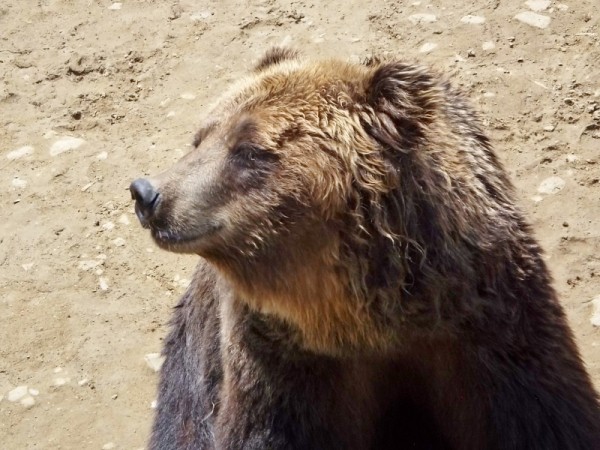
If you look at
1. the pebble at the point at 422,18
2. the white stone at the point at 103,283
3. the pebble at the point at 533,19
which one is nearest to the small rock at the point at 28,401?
the white stone at the point at 103,283

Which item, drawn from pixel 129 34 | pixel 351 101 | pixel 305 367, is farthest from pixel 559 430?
pixel 129 34

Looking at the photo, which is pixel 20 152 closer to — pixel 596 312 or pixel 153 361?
pixel 153 361

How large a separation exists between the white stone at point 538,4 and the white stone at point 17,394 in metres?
3.88

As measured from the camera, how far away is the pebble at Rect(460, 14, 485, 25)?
6.40m

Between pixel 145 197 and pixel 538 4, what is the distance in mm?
3892

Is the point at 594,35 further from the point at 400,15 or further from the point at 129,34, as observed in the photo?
the point at 129,34

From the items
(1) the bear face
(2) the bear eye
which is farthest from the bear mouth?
(2) the bear eye

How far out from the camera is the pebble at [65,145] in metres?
6.70

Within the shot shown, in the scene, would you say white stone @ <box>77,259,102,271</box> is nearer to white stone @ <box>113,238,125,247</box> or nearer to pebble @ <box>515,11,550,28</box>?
white stone @ <box>113,238,125,247</box>

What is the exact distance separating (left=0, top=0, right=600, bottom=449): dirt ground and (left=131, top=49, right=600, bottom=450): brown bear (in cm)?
129

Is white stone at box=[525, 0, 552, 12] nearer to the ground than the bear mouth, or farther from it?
nearer to the ground

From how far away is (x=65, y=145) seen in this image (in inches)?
265

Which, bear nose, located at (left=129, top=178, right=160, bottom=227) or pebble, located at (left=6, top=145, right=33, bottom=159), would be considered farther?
pebble, located at (left=6, top=145, right=33, bottom=159)

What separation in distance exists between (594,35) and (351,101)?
3.21m
